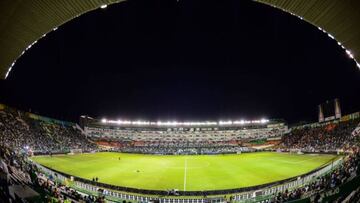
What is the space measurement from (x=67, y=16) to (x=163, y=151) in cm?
6465

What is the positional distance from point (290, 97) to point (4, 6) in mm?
98786

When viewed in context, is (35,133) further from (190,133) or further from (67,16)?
(190,133)

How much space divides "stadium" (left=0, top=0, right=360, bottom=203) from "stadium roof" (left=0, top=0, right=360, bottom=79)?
0.06 meters

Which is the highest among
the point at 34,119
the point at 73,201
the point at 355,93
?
the point at 355,93

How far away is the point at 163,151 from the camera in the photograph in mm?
75562

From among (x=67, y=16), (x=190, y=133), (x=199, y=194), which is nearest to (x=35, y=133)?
(x=199, y=194)

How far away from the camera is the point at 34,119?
7019 centimetres

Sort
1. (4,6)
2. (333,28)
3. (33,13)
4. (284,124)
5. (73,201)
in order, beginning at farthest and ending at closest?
1. (284,124)
2. (73,201)
3. (333,28)
4. (33,13)
5. (4,6)

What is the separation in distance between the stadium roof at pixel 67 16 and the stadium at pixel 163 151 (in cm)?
6

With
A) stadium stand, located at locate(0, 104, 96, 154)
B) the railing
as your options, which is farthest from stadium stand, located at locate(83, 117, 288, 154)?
the railing

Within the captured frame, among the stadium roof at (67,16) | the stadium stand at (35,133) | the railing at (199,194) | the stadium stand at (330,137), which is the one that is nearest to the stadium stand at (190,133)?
the stadium stand at (35,133)

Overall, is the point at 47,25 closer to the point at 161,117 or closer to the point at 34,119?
the point at 34,119

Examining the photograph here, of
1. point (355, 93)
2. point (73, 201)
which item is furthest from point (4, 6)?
point (355, 93)

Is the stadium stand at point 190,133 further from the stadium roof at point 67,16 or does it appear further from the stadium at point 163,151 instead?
the stadium roof at point 67,16
